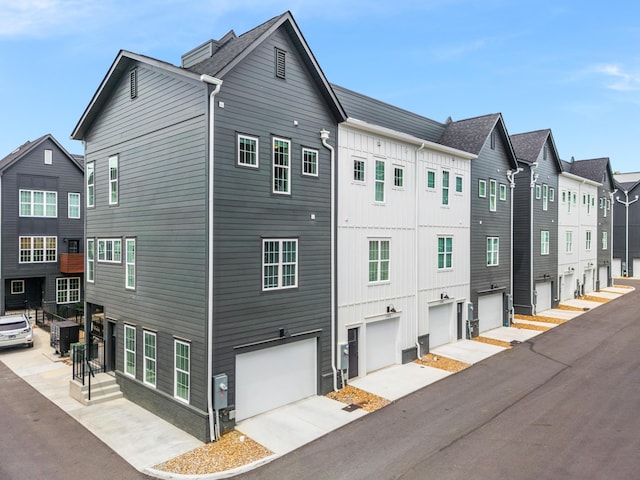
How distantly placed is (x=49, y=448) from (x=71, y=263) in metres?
22.7

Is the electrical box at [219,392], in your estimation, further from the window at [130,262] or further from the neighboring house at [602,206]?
the neighboring house at [602,206]

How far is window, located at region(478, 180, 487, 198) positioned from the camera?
23.5 m

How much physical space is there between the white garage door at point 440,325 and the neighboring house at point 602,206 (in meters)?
26.7

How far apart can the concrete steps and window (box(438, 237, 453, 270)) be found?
14.9 m

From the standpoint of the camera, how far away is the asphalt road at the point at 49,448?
9938 mm

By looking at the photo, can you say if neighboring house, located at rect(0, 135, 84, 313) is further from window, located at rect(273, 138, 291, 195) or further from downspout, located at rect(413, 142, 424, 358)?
downspout, located at rect(413, 142, 424, 358)

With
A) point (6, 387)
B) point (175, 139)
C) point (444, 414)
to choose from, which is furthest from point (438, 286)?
point (6, 387)

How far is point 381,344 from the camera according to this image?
687 inches

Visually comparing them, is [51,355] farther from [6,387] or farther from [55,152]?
[55,152]

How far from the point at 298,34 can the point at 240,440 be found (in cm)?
1229

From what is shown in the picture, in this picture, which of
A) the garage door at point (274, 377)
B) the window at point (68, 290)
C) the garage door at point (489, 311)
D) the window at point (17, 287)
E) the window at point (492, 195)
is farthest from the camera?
the window at point (68, 290)

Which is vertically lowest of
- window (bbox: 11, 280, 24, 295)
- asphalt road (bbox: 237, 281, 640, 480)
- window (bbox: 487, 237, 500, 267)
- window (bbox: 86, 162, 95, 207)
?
asphalt road (bbox: 237, 281, 640, 480)

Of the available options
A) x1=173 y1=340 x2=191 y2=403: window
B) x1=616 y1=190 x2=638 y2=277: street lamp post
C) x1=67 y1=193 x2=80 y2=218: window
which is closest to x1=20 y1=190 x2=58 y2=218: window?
x1=67 y1=193 x2=80 y2=218: window

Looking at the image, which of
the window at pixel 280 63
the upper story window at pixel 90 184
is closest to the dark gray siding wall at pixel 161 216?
the upper story window at pixel 90 184
